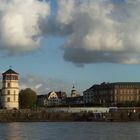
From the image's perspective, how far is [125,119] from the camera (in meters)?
163

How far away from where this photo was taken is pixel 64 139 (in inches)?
3231

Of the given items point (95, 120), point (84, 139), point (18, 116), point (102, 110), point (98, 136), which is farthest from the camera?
point (102, 110)

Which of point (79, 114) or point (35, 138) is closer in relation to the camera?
point (35, 138)

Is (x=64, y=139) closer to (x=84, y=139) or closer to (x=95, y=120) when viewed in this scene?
(x=84, y=139)

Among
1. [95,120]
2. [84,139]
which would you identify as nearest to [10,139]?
[84,139]

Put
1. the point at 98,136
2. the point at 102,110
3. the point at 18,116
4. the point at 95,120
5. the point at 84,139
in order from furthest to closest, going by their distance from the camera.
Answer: the point at 102,110 < the point at 18,116 < the point at 95,120 < the point at 98,136 < the point at 84,139

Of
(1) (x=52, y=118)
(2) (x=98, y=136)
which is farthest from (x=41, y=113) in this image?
(2) (x=98, y=136)

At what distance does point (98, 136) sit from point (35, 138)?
10428 millimetres

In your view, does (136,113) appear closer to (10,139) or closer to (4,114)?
(4,114)

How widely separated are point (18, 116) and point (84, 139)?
9116cm

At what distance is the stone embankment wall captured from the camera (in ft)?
537

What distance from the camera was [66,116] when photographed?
16825cm

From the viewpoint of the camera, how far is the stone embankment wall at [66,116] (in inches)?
6447

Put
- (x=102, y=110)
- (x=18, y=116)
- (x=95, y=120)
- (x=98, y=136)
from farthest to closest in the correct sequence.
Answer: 1. (x=102, y=110)
2. (x=18, y=116)
3. (x=95, y=120)
4. (x=98, y=136)
